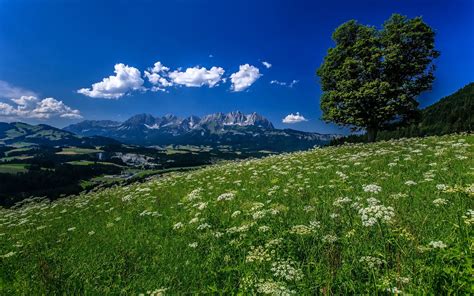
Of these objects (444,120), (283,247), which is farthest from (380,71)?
(444,120)

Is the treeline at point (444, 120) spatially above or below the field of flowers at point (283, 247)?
above

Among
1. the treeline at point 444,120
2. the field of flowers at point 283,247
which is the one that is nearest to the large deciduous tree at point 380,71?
the field of flowers at point 283,247

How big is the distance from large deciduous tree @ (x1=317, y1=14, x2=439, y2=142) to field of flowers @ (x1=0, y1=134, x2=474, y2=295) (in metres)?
21.9

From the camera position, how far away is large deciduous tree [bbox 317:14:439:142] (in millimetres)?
31109

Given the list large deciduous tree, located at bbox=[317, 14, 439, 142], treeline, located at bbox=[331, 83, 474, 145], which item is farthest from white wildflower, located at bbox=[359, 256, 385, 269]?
treeline, located at bbox=[331, 83, 474, 145]

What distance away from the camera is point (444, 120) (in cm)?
→ 14300

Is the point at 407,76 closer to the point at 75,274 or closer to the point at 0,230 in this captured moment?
the point at 75,274

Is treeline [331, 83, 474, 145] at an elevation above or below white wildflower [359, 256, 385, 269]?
above

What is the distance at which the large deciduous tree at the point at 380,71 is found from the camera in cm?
3111

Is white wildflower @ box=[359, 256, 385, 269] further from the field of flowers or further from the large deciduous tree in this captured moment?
the large deciduous tree

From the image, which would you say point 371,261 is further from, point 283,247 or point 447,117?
point 447,117

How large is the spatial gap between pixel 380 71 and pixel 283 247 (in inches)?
1315

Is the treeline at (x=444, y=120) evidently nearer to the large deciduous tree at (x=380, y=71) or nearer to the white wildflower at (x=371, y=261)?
the large deciduous tree at (x=380, y=71)

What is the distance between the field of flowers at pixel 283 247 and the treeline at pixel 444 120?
99.3 m
